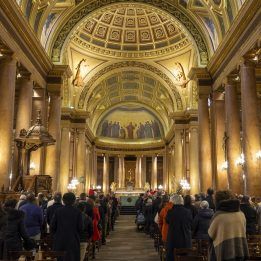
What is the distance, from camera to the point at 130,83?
36594 mm

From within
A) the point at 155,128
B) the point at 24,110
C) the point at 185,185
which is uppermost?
the point at 155,128

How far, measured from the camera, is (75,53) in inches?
1137

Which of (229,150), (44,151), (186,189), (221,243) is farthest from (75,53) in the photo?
(221,243)

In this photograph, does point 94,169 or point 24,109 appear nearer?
point 24,109

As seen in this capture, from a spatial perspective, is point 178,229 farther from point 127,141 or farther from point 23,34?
point 127,141

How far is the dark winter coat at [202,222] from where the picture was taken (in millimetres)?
7238

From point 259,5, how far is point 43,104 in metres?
11.9

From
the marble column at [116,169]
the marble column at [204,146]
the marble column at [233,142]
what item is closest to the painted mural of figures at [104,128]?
the marble column at [116,169]

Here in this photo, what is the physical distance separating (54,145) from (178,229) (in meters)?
13.9

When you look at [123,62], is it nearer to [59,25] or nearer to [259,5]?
[59,25]

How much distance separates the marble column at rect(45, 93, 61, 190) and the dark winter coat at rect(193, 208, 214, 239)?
13135 mm

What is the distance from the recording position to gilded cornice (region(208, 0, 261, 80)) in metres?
13.4

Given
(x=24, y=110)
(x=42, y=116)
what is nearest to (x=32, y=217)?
(x=24, y=110)

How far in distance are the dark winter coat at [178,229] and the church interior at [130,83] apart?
766cm
